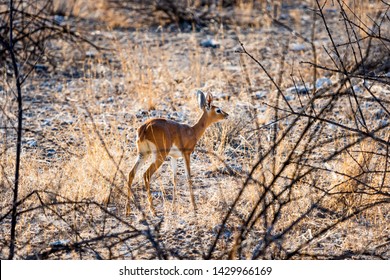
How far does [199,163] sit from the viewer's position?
6469 millimetres

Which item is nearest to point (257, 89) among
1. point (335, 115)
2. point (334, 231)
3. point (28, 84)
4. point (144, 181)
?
point (335, 115)

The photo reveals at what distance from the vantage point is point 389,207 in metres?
5.32

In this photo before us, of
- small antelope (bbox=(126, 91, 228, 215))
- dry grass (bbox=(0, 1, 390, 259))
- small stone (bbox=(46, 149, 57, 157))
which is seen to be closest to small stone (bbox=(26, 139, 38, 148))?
dry grass (bbox=(0, 1, 390, 259))

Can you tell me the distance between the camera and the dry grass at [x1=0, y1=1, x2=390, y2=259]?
4.68m

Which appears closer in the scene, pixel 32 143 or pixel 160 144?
pixel 160 144

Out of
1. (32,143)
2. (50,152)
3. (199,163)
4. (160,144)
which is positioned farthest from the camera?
(32,143)

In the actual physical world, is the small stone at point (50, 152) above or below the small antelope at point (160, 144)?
below

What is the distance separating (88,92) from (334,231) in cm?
390

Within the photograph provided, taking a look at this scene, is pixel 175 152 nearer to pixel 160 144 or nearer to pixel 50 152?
pixel 160 144

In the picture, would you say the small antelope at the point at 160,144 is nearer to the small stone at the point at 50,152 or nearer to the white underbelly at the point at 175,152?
the white underbelly at the point at 175,152

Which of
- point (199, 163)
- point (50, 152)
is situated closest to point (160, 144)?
point (199, 163)

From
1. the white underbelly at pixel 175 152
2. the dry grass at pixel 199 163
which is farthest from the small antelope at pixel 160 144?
the dry grass at pixel 199 163

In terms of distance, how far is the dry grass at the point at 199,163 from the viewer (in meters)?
4.68
